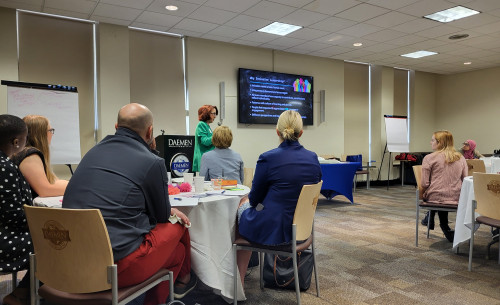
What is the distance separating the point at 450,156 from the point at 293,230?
229cm

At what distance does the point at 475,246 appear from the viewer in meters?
3.68

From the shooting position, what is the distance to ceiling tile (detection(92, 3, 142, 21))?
497cm

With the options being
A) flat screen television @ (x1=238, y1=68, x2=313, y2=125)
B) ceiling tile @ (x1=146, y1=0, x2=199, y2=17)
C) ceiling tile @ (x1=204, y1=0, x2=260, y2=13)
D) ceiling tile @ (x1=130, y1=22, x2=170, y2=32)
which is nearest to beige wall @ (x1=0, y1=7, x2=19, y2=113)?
ceiling tile @ (x1=130, y1=22, x2=170, y2=32)

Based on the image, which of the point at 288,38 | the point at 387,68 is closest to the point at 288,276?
the point at 288,38

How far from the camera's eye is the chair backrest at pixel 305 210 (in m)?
2.07

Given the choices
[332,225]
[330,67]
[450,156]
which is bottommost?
[332,225]

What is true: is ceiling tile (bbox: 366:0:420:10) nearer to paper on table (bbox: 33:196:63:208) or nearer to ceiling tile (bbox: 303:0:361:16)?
ceiling tile (bbox: 303:0:361:16)

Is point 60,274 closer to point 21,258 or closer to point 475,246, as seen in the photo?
point 21,258

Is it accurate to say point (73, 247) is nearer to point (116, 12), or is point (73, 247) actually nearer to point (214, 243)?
point (214, 243)

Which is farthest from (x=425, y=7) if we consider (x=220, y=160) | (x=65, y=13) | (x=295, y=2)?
(x=65, y=13)

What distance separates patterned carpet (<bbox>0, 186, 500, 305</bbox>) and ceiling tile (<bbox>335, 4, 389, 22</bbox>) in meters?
2.94

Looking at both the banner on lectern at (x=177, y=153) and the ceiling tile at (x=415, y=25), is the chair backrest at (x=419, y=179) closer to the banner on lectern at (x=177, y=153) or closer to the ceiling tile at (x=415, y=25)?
the banner on lectern at (x=177, y=153)

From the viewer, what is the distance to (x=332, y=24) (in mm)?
5805

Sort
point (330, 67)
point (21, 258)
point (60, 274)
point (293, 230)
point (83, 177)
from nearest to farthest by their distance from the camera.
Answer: point (60, 274), point (83, 177), point (21, 258), point (293, 230), point (330, 67)
